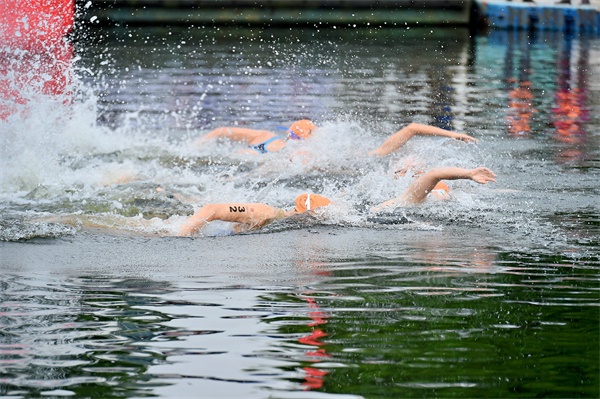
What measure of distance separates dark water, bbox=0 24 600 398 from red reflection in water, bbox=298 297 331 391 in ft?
0.06

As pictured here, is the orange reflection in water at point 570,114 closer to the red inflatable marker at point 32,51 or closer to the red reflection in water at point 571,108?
the red reflection in water at point 571,108

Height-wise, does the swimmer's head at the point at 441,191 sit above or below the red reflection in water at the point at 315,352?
above

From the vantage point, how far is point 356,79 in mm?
18781

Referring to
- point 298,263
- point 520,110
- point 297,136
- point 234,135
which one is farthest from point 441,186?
point 520,110

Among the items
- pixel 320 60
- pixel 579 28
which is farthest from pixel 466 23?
pixel 320 60

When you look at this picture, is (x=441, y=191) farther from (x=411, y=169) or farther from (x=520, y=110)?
(x=520, y=110)

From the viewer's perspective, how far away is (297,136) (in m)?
10.4

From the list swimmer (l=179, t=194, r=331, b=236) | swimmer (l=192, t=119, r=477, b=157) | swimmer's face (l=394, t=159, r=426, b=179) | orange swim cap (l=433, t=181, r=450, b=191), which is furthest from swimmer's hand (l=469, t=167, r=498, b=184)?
swimmer's face (l=394, t=159, r=426, b=179)

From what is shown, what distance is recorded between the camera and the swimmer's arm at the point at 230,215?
7.22 m

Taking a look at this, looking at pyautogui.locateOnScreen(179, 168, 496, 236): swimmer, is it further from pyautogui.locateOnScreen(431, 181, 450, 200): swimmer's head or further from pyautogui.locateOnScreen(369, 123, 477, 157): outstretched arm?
pyautogui.locateOnScreen(369, 123, 477, 157): outstretched arm

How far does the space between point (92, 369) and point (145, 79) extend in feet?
50.5

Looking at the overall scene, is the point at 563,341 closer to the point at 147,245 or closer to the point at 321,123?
the point at 147,245

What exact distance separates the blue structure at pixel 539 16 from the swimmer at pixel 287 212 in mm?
24502

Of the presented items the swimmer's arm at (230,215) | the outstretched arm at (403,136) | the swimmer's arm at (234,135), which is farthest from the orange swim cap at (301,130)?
the swimmer's arm at (230,215)
